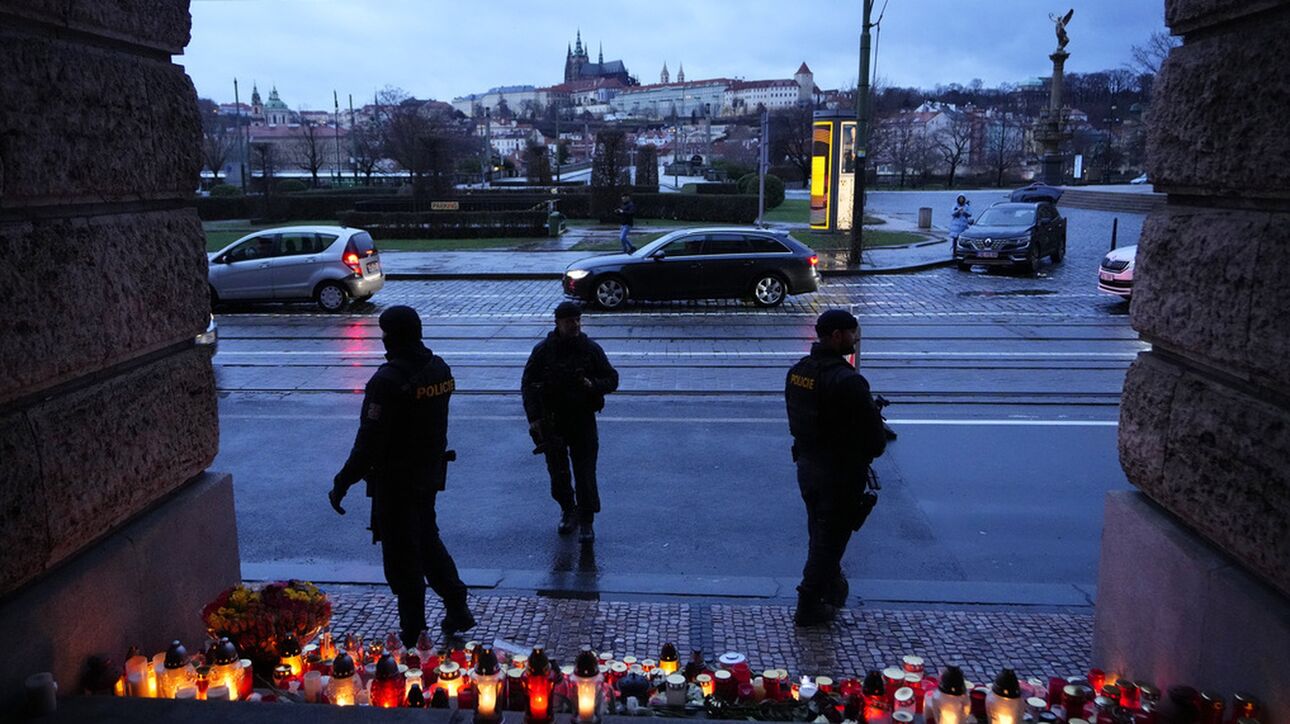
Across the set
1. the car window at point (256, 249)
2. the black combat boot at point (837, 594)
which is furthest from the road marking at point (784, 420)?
the car window at point (256, 249)

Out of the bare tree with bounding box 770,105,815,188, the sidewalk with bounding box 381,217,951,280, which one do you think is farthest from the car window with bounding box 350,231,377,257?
the bare tree with bounding box 770,105,815,188

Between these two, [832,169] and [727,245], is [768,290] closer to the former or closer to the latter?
[727,245]

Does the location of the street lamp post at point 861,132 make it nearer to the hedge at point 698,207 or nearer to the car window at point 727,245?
the car window at point 727,245

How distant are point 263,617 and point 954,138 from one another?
93570mm

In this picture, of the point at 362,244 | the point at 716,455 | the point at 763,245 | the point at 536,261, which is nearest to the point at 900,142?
the point at 536,261

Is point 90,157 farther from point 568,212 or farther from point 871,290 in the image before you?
point 568,212

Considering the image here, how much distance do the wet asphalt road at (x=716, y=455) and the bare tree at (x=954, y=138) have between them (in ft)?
231

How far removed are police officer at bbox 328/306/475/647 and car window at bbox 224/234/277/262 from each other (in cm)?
1468

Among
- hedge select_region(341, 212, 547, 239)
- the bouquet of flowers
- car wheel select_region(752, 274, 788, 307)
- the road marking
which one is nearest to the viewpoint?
the bouquet of flowers

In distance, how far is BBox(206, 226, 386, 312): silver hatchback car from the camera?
60.1 feet

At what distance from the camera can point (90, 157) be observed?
10.8ft

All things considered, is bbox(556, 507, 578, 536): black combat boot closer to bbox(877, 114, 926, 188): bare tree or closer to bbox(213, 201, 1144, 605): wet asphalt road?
bbox(213, 201, 1144, 605): wet asphalt road

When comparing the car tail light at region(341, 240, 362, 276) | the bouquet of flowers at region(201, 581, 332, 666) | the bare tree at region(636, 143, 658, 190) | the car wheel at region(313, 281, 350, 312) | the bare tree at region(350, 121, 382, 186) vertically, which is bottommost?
the car wheel at region(313, 281, 350, 312)

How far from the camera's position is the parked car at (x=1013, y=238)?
910 inches
